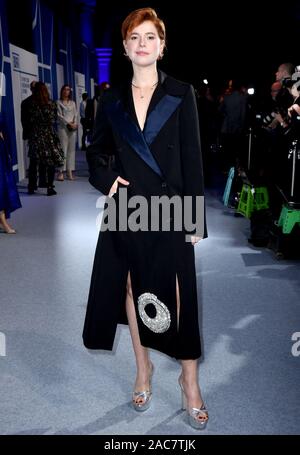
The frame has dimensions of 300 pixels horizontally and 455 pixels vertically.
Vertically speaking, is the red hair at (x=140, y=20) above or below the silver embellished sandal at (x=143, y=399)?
above

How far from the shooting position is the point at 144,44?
71.0 inches

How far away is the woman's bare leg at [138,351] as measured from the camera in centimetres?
208

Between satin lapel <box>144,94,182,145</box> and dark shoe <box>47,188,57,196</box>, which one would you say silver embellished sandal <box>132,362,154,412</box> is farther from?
dark shoe <box>47,188,57,196</box>

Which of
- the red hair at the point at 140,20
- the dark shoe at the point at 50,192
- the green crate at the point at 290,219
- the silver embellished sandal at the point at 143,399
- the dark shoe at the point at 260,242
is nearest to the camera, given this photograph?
the red hair at the point at 140,20

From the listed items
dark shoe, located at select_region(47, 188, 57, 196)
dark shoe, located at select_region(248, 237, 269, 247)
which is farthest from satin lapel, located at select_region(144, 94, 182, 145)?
dark shoe, located at select_region(47, 188, 57, 196)

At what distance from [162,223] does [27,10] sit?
29.3 ft

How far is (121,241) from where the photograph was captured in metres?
1.96

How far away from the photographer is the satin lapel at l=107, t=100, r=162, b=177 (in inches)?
71.7

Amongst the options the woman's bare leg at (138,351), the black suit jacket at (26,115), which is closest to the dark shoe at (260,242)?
the woman's bare leg at (138,351)

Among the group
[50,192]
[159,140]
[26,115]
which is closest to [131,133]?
[159,140]

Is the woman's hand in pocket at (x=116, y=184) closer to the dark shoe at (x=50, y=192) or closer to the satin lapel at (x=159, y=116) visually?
the satin lapel at (x=159, y=116)

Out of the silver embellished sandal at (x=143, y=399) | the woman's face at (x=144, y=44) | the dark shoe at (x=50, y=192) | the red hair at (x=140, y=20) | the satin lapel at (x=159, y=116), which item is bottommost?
the dark shoe at (x=50, y=192)

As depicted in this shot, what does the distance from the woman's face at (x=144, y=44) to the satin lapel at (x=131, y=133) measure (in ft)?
0.57

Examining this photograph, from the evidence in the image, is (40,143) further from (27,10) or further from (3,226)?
(27,10)
